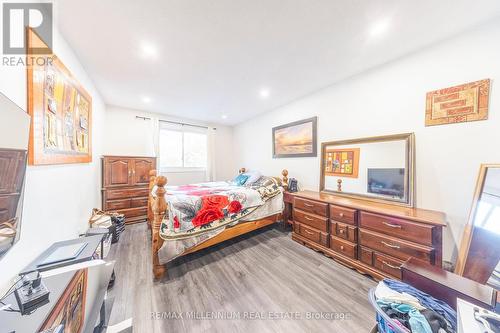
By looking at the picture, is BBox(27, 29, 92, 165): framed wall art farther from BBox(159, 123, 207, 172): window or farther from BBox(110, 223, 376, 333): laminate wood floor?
BBox(159, 123, 207, 172): window

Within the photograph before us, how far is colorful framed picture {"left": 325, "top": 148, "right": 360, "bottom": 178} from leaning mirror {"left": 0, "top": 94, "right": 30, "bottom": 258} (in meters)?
3.06

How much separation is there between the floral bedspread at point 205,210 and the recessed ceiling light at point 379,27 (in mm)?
2339

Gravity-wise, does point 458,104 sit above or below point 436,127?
above

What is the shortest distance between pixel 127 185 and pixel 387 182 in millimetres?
4354

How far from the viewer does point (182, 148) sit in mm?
4387

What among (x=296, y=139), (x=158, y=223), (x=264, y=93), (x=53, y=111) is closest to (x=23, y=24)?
(x=53, y=111)

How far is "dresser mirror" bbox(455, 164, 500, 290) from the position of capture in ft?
4.02

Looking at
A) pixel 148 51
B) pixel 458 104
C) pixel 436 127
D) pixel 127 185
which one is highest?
pixel 148 51

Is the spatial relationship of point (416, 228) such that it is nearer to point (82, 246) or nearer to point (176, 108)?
point (82, 246)

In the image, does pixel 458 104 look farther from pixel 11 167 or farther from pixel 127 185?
pixel 127 185

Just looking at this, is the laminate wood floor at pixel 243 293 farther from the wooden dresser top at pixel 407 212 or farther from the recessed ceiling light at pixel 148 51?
the recessed ceiling light at pixel 148 51

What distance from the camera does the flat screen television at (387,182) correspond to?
1.92 m

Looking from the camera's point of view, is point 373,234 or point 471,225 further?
point 373,234

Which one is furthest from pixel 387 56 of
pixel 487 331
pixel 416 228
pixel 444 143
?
pixel 487 331
